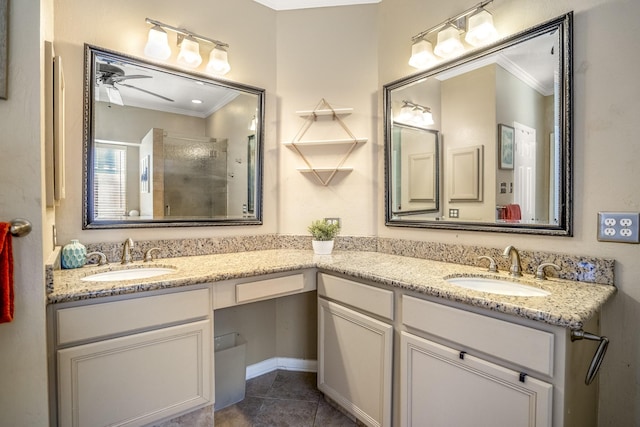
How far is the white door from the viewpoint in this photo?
1438 mm

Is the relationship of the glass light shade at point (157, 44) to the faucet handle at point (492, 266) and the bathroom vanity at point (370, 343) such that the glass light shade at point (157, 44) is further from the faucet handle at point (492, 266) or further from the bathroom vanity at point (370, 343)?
the faucet handle at point (492, 266)

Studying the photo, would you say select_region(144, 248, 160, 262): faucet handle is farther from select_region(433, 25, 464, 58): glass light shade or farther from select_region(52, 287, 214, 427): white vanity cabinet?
select_region(433, 25, 464, 58): glass light shade

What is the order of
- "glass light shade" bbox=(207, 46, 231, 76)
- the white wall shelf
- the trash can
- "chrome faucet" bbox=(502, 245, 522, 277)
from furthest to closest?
the white wall shelf < "glass light shade" bbox=(207, 46, 231, 76) < the trash can < "chrome faucet" bbox=(502, 245, 522, 277)

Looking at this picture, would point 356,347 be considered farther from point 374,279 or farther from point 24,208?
point 24,208

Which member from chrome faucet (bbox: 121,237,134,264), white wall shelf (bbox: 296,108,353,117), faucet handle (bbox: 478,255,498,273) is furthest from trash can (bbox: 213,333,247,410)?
white wall shelf (bbox: 296,108,353,117)

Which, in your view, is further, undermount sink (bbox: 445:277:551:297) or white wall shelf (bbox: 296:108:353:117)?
white wall shelf (bbox: 296:108:353:117)

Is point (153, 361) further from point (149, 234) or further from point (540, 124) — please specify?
point (540, 124)

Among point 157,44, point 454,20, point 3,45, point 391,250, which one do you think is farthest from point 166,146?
point 454,20

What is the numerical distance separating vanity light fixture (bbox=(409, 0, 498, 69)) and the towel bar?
1.94 meters

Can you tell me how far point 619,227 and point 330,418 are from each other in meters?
1.61

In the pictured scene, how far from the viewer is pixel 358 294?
5.17 ft

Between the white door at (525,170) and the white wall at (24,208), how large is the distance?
6.14 ft

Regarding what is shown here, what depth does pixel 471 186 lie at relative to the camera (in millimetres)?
1679

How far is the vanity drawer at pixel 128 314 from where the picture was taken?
1151mm
